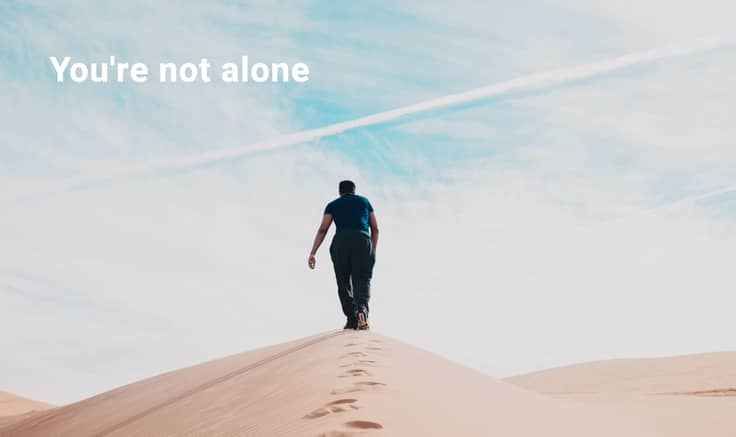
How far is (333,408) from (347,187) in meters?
5.04

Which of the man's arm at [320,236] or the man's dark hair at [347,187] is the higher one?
the man's dark hair at [347,187]

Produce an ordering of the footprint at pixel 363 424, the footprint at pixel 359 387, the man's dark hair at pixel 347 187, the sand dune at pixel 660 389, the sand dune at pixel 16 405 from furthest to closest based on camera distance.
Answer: the sand dune at pixel 16 405 → the man's dark hair at pixel 347 187 → the sand dune at pixel 660 389 → the footprint at pixel 359 387 → the footprint at pixel 363 424

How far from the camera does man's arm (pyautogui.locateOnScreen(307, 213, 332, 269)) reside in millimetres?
7844

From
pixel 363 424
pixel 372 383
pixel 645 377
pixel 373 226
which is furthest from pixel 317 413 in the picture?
pixel 645 377

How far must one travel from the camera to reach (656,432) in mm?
4570

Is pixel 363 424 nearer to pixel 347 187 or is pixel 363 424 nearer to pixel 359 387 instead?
pixel 359 387

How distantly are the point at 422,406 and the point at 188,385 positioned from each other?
12.5 feet

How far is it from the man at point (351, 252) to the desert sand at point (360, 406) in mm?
951

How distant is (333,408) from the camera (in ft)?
10.0

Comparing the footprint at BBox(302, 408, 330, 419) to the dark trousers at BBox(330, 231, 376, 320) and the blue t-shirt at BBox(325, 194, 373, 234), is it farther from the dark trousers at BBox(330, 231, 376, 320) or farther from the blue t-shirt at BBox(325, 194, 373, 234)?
the blue t-shirt at BBox(325, 194, 373, 234)

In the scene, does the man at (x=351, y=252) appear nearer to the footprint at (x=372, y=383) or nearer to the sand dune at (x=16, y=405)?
the footprint at (x=372, y=383)

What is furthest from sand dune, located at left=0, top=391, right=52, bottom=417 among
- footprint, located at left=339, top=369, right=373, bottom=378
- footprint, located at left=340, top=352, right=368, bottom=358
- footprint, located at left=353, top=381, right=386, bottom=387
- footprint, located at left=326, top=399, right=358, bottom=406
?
footprint, located at left=326, top=399, right=358, bottom=406

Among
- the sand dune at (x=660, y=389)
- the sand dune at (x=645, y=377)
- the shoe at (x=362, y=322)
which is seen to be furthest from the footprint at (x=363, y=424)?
the sand dune at (x=645, y=377)

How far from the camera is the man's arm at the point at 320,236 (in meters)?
7.84
